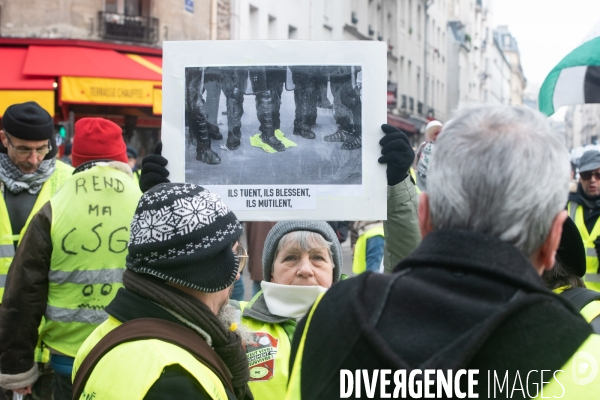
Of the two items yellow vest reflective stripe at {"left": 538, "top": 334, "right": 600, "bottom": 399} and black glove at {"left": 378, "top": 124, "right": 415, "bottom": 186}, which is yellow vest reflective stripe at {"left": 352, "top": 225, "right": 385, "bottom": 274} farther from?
yellow vest reflective stripe at {"left": 538, "top": 334, "right": 600, "bottom": 399}

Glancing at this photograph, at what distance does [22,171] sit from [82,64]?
12589 millimetres

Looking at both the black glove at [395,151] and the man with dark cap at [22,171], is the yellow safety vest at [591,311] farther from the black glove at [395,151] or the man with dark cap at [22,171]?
the man with dark cap at [22,171]

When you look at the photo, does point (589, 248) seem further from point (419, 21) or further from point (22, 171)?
point (419, 21)

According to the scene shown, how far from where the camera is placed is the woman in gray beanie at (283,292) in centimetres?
294

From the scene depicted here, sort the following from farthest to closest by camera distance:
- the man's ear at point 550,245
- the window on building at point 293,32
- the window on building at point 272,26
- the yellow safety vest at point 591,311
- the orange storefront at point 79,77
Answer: the window on building at point 293,32 < the window on building at point 272,26 < the orange storefront at point 79,77 < the yellow safety vest at point 591,311 < the man's ear at point 550,245

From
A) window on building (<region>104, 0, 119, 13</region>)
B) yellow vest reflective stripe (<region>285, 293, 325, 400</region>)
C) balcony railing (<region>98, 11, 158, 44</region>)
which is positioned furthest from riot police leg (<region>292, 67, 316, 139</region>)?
window on building (<region>104, 0, 119, 13</region>)

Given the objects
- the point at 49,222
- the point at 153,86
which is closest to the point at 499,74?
the point at 153,86

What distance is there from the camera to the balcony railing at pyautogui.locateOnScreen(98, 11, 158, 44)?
17.9m

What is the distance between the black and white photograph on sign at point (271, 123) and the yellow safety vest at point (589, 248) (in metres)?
3.49

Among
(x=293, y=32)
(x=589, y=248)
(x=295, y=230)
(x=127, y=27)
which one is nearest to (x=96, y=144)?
(x=295, y=230)

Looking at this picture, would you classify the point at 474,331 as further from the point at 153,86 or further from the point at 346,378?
the point at 153,86

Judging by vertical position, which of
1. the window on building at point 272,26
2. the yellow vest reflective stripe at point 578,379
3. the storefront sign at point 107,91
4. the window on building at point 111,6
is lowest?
the yellow vest reflective stripe at point 578,379

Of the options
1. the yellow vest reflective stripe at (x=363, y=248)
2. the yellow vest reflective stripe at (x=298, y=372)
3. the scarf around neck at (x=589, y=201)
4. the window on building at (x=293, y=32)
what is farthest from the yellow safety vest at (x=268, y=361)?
the window on building at (x=293, y=32)

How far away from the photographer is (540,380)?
1.31 m
